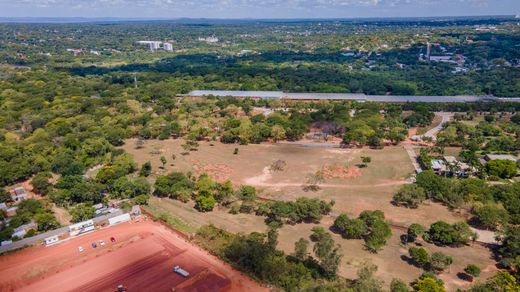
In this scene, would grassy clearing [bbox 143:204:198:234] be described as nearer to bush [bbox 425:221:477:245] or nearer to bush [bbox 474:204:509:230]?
bush [bbox 425:221:477:245]

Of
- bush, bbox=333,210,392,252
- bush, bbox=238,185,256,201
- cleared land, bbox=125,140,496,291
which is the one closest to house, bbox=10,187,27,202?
cleared land, bbox=125,140,496,291

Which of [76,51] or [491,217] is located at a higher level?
[76,51]

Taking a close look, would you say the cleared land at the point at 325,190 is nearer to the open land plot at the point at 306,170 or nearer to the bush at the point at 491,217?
the open land plot at the point at 306,170

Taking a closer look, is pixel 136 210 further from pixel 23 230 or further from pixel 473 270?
pixel 473 270

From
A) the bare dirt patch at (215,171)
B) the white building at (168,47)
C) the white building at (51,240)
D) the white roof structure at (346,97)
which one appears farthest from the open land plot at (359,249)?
the white building at (168,47)

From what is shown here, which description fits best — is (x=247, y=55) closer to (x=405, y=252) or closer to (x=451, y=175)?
(x=451, y=175)

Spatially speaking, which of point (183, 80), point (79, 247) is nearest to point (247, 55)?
point (183, 80)

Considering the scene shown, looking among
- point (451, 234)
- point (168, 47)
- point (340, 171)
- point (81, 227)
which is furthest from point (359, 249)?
point (168, 47)
